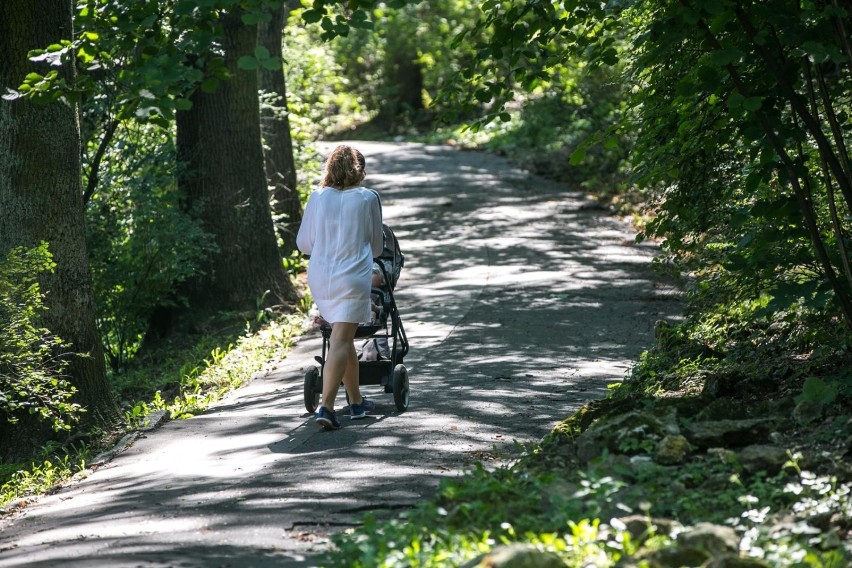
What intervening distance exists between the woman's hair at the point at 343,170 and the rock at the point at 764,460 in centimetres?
382

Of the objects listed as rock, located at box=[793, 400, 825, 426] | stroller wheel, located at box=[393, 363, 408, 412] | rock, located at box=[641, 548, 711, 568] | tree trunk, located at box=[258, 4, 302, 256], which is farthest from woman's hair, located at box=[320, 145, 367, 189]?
tree trunk, located at box=[258, 4, 302, 256]

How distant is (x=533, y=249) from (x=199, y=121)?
20.2 feet

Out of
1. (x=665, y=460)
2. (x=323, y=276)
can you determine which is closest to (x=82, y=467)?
(x=323, y=276)

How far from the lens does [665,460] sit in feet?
20.4

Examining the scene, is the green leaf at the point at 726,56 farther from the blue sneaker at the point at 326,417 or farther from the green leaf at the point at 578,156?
the blue sneaker at the point at 326,417

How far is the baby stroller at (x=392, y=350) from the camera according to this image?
362 inches

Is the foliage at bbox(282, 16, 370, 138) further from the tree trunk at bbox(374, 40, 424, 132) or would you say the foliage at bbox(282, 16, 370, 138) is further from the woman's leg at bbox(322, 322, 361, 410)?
the tree trunk at bbox(374, 40, 424, 132)

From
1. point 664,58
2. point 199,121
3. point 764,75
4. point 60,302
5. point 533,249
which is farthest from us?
point 533,249

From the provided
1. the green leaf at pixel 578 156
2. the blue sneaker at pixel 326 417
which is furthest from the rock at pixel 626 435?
the blue sneaker at pixel 326 417

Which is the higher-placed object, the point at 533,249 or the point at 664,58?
the point at 664,58

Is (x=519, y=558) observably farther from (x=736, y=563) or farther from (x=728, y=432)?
(x=728, y=432)

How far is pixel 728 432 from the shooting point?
6.55 meters

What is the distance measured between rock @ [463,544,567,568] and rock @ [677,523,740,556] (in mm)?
562

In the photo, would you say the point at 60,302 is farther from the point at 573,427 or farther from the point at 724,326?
the point at 724,326
